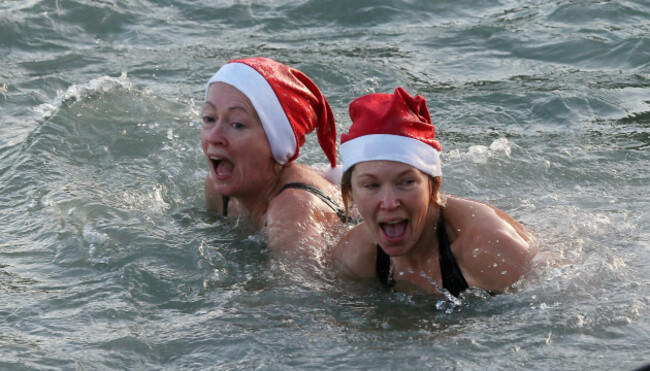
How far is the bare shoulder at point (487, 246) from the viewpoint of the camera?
5.07m

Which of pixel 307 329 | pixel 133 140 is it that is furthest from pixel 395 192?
pixel 133 140

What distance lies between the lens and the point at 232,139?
245 inches

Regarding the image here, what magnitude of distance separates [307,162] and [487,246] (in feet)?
11.3

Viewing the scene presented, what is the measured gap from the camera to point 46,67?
10750mm

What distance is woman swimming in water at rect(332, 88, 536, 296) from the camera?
511 cm

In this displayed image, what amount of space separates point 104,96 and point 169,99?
2.02 feet

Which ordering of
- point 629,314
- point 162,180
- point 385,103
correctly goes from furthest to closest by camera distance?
point 162,180 < point 385,103 < point 629,314

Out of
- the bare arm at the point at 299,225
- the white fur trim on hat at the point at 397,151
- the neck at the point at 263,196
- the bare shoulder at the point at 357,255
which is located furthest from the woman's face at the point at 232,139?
the white fur trim on hat at the point at 397,151

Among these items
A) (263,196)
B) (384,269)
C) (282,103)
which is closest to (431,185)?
(384,269)

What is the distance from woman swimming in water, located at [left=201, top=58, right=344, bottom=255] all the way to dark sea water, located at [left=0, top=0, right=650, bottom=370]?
0.33m

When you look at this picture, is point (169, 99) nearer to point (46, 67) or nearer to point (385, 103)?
point (46, 67)

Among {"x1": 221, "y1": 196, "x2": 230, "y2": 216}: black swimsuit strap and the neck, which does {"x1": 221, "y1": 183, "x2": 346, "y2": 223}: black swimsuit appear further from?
{"x1": 221, "y1": 196, "x2": 230, "y2": 216}: black swimsuit strap

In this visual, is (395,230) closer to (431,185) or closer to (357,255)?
(431,185)

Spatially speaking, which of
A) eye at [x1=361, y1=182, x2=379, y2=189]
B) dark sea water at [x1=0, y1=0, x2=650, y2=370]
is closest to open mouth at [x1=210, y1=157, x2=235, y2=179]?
dark sea water at [x1=0, y1=0, x2=650, y2=370]
